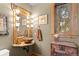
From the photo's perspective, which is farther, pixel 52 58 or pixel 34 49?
pixel 34 49

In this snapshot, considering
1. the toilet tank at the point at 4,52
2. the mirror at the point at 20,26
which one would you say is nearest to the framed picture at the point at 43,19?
the mirror at the point at 20,26

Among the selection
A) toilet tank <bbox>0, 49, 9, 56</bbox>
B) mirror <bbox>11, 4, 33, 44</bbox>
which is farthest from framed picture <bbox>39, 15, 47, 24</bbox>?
toilet tank <bbox>0, 49, 9, 56</bbox>

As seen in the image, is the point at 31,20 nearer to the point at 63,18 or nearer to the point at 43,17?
the point at 43,17

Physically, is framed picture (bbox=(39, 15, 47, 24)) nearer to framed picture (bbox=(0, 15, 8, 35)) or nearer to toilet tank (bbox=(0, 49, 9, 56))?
framed picture (bbox=(0, 15, 8, 35))

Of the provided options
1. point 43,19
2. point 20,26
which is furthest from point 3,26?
point 43,19

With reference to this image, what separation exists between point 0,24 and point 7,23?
8 cm

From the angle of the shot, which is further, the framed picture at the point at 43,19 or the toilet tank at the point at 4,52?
the framed picture at the point at 43,19

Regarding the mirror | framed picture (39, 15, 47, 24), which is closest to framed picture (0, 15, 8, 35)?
the mirror

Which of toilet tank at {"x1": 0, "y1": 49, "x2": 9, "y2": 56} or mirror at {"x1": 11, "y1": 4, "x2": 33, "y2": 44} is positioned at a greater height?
mirror at {"x1": 11, "y1": 4, "x2": 33, "y2": 44}

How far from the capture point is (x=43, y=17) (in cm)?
155

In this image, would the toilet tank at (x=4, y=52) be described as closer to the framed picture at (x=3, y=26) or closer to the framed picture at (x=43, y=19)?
the framed picture at (x=3, y=26)

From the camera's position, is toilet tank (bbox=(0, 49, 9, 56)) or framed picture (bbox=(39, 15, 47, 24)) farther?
framed picture (bbox=(39, 15, 47, 24))

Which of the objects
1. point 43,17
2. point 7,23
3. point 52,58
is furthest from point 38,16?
point 52,58

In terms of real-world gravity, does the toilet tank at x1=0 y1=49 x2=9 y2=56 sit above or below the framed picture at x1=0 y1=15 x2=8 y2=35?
below
